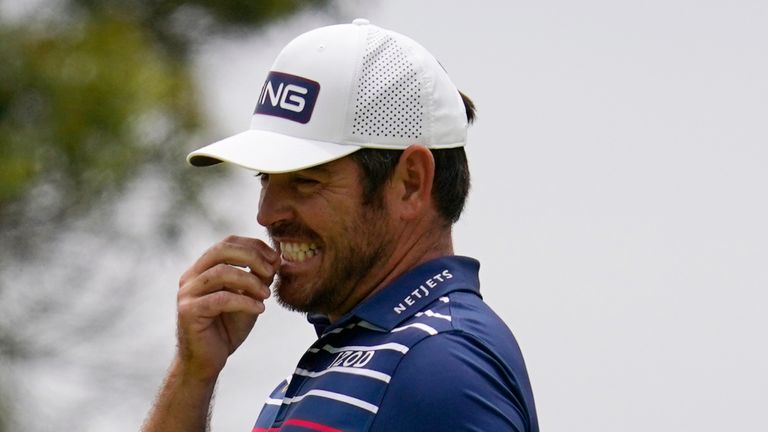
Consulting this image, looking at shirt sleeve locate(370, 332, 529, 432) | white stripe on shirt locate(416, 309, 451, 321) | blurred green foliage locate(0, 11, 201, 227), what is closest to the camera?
shirt sleeve locate(370, 332, 529, 432)

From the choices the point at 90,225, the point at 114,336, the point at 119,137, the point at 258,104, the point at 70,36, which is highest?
the point at 258,104

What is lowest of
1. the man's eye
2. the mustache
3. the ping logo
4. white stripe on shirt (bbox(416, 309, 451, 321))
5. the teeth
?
white stripe on shirt (bbox(416, 309, 451, 321))

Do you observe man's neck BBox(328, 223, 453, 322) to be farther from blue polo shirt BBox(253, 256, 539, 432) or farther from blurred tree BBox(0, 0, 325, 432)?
blurred tree BBox(0, 0, 325, 432)

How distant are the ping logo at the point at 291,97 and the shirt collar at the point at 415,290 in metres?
0.25

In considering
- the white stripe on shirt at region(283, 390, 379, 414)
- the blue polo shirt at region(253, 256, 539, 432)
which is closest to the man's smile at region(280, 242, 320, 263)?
the blue polo shirt at region(253, 256, 539, 432)

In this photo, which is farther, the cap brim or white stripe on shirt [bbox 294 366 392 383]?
the cap brim

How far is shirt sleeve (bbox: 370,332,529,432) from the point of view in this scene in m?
1.72

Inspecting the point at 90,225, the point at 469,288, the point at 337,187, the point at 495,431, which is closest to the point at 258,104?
the point at 337,187

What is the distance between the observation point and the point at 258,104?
208cm

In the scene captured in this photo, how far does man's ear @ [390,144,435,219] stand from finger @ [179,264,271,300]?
214 millimetres

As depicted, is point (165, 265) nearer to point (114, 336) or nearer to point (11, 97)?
point (114, 336)

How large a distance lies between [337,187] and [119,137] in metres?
3.07

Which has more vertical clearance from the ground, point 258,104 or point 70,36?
point 258,104

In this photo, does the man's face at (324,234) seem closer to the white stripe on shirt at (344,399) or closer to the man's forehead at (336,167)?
the man's forehead at (336,167)
